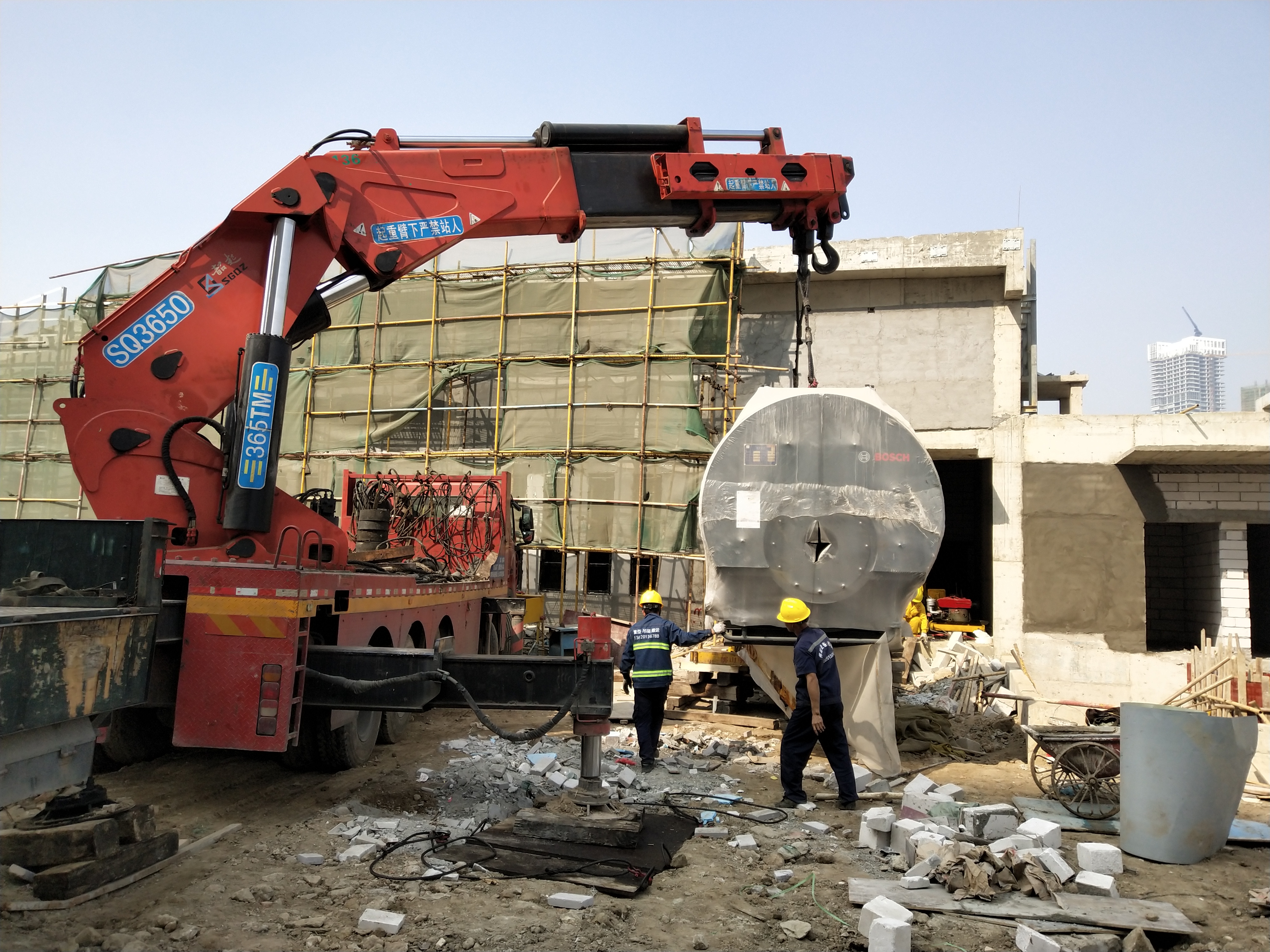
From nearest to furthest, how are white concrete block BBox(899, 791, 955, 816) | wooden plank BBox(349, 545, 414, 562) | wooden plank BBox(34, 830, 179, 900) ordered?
wooden plank BBox(34, 830, 179, 900) → white concrete block BBox(899, 791, 955, 816) → wooden plank BBox(349, 545, 414, 562)

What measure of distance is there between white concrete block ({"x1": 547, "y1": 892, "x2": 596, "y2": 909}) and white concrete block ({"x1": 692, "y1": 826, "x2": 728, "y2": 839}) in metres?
1.65

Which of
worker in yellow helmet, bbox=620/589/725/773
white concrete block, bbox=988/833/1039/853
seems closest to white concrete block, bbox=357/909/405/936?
white concrete block, bbox=988/833/1039/853

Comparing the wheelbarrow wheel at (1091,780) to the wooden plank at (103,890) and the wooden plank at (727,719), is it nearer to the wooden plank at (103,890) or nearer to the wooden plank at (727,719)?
the wooden plank at (727,719)

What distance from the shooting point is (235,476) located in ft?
20.3

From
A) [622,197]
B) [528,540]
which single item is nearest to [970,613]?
[528,540]

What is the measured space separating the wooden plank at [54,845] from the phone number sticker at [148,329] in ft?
9.95

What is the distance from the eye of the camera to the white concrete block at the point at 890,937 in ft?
13.9

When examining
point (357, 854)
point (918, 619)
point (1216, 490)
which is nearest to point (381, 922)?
point (357, 854)

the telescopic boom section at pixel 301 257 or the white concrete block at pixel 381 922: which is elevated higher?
the telescopic boom section at pixel 301 257

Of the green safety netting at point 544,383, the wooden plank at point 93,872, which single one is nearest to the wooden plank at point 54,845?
the wooden plank at point 93,872

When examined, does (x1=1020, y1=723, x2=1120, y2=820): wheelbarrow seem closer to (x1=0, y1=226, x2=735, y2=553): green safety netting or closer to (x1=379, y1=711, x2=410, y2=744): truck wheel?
(x1=379, y1=711, x2=410, y2=744): truck wheel

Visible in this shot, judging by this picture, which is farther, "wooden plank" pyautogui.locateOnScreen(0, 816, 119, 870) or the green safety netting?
the green safety netting

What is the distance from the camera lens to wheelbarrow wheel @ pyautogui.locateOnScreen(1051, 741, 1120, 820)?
22.9 ft

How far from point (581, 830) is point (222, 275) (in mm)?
4476
